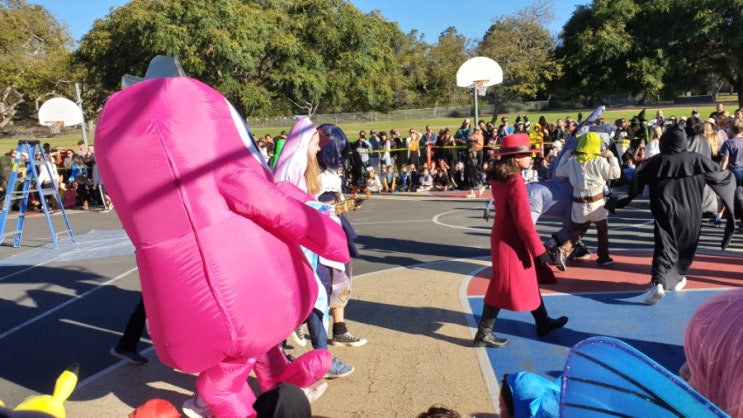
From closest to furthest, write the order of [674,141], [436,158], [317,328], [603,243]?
[317,328]
[674,141]
[603,243]
[436,158]

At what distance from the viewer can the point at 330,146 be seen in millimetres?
5074

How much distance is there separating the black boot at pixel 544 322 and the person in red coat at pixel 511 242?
0.16 metres

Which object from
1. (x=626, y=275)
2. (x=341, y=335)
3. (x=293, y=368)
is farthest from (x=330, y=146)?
(x=626, y=275)

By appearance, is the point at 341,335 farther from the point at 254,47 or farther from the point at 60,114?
the point at 254,47

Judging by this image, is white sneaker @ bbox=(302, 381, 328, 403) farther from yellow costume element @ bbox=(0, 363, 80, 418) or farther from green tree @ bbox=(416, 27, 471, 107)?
green tree @ bbox=(416, 27, 471, 107)

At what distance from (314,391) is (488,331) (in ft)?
5.32

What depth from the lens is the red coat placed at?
15.4ft

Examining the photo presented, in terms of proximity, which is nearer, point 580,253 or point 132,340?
point 132,340

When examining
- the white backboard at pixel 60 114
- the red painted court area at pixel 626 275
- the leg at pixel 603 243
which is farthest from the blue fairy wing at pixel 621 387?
the white backboard at pixel 60 114

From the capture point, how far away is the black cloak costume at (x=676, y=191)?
573 centimetres

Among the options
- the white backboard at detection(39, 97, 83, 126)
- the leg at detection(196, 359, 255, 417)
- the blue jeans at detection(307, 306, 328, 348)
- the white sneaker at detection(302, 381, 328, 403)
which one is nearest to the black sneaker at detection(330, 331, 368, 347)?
the blue jeans at detection(307, 306, 328, 348)

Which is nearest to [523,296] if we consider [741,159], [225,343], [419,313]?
[419,313]

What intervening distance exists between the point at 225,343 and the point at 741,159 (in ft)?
27.5

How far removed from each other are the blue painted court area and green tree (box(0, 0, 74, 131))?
39942mm
